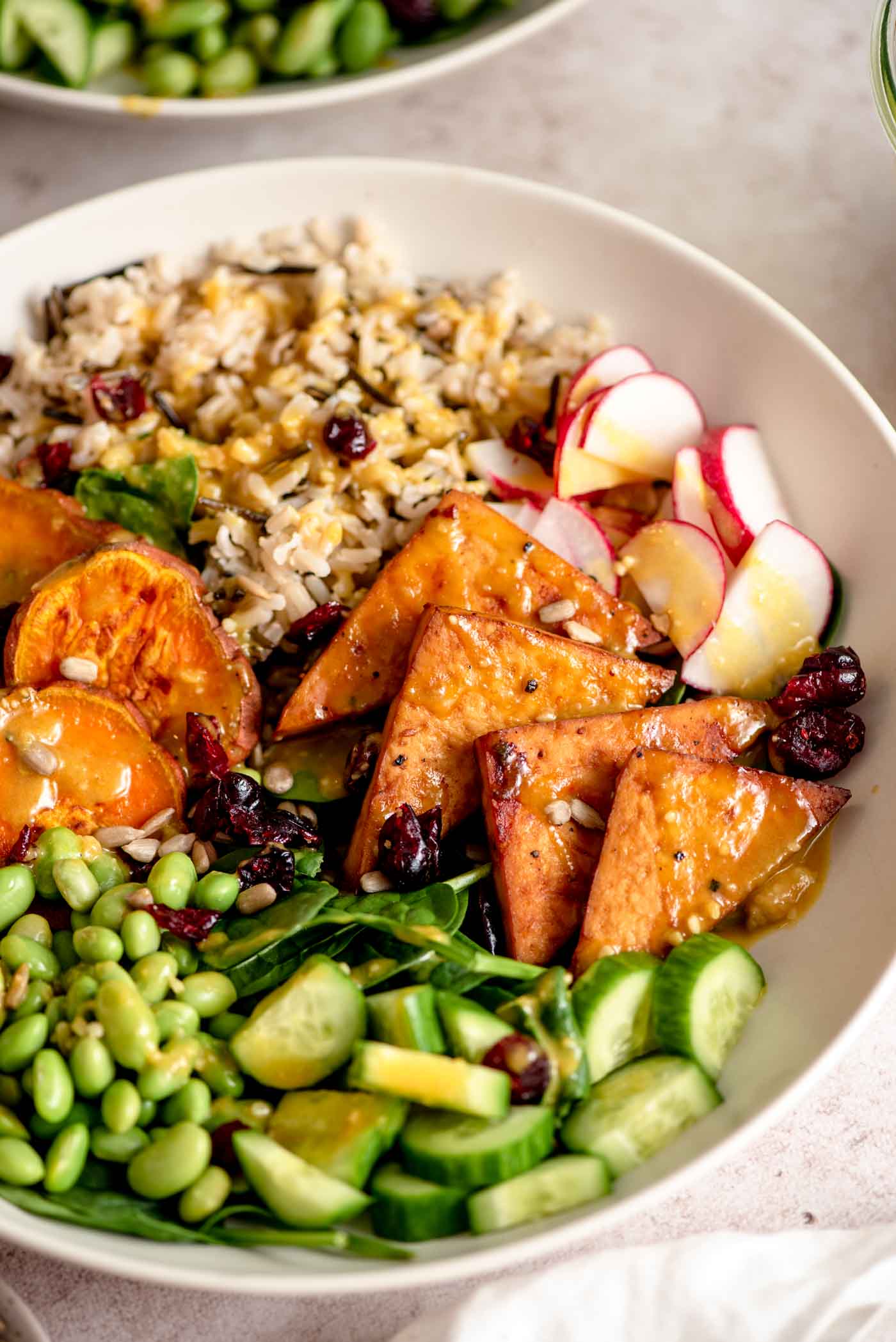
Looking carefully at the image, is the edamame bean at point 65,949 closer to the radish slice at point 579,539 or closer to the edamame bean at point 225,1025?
the edamame bean at point 225,1025

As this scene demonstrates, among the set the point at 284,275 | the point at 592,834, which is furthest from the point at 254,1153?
the point at 284,275

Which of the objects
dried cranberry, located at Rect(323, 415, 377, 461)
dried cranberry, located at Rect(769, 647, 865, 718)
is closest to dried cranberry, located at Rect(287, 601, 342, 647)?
dried cranberry, located at Rect(323, 415, 377, 461)

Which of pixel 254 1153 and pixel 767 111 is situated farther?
pixel 767 111

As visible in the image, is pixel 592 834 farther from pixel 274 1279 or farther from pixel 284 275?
pixel 284 275

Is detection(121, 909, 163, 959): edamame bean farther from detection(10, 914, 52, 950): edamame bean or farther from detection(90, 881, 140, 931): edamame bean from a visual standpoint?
detection(10, 914, 52, 950): edamame bean

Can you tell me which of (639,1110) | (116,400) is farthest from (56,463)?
(639,1110)
